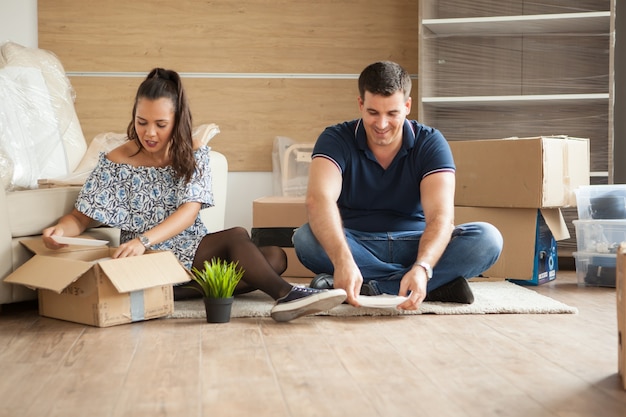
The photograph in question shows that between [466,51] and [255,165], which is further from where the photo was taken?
[255,165]

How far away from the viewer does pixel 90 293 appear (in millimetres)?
2031

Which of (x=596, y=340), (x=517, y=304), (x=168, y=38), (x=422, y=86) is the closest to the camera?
(x=596, y=340)

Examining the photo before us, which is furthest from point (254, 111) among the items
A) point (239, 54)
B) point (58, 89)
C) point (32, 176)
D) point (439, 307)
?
point (439, 307)

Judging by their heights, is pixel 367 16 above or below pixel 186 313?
above

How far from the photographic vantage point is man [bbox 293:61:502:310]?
7.07 feet

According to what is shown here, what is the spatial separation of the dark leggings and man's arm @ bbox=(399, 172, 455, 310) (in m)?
0.37

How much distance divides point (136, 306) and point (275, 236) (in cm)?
115

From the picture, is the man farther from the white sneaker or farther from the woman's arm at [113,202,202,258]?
the woman's arm at [113,202,202,258]

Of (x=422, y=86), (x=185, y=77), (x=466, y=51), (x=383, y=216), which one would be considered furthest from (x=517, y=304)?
(x=185, y=77)

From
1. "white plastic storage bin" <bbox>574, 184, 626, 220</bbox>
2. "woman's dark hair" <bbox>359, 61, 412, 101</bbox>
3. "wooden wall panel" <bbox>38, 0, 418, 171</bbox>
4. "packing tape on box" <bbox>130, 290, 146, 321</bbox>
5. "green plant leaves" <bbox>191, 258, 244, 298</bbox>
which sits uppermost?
"wooden wall panel" <bbox>38, 0, 418, 171</bbox>

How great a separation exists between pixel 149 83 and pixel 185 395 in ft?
3.86

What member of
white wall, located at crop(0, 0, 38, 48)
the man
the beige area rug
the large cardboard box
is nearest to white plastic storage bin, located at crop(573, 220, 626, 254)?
the large cardboard box

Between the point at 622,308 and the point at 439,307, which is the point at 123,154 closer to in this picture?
the point at 439,307

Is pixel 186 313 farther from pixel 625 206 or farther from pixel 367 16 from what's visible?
pixel 367 16
